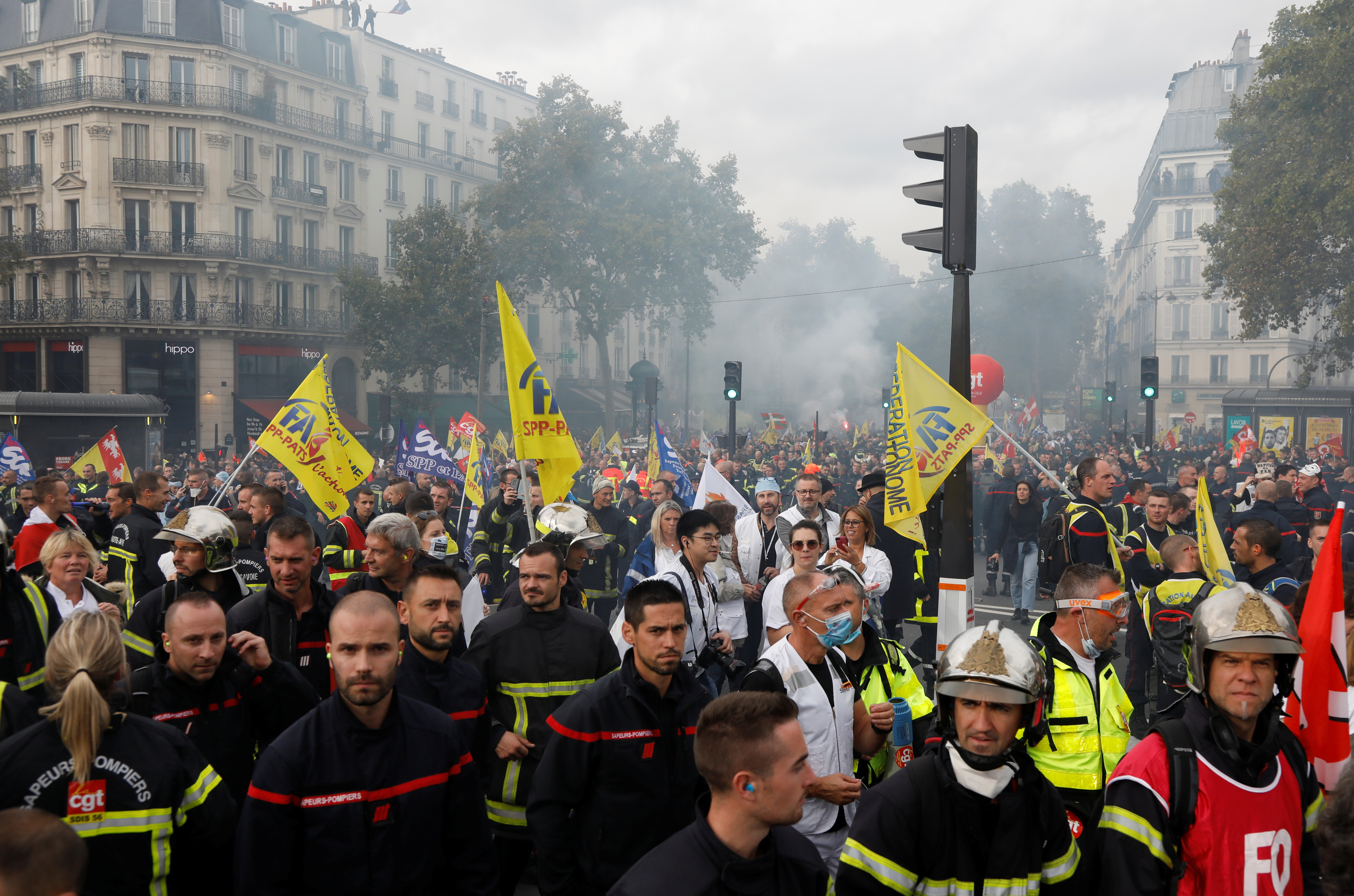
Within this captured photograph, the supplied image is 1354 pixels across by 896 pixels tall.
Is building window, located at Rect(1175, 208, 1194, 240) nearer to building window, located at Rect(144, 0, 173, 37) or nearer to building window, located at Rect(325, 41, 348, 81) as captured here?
building window, located at Rect(325, 41, 348, 81)

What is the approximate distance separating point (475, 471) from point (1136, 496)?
24.8ft

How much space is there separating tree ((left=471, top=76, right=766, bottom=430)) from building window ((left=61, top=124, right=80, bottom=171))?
53.3 feet

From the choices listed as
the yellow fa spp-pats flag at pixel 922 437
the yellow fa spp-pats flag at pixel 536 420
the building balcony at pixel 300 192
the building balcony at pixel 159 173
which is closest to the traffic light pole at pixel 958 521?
the yellow fa spp-pats flag at pixel 922 437

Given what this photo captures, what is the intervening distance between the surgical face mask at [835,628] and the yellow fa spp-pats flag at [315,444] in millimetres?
6321

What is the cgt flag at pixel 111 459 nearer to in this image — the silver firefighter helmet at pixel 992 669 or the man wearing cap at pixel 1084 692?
the man wearing cap at pixel 1084 692

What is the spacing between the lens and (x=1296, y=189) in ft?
81.0

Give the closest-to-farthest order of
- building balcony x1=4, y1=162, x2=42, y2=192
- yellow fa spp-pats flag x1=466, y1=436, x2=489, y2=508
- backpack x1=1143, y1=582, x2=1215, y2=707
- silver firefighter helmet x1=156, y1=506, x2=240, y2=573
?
silver firefighter helmet x1=156, y1=506, x2=240, y2=573 → backpack x1=1143, y1=582, x2=1215, y2=707 → yellow fa spp-pats flag x1=466, y1=436, x2=489, y2=508 → building balcony x1=4, y1=162, x2=42, y2=192

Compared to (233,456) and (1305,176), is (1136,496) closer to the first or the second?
(1305,176)

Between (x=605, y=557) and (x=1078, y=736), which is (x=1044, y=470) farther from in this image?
(x=1078, y=736)

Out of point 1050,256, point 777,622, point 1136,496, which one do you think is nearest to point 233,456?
point 1136,496

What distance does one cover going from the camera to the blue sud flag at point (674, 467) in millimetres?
12780

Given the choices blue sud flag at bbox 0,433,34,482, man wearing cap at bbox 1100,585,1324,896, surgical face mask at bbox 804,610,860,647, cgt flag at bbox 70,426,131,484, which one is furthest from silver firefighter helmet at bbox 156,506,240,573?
blue sud flag at bbox 0,433,34,482

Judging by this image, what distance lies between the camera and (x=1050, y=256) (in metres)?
80.2

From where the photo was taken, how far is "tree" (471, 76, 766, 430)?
47469mm
